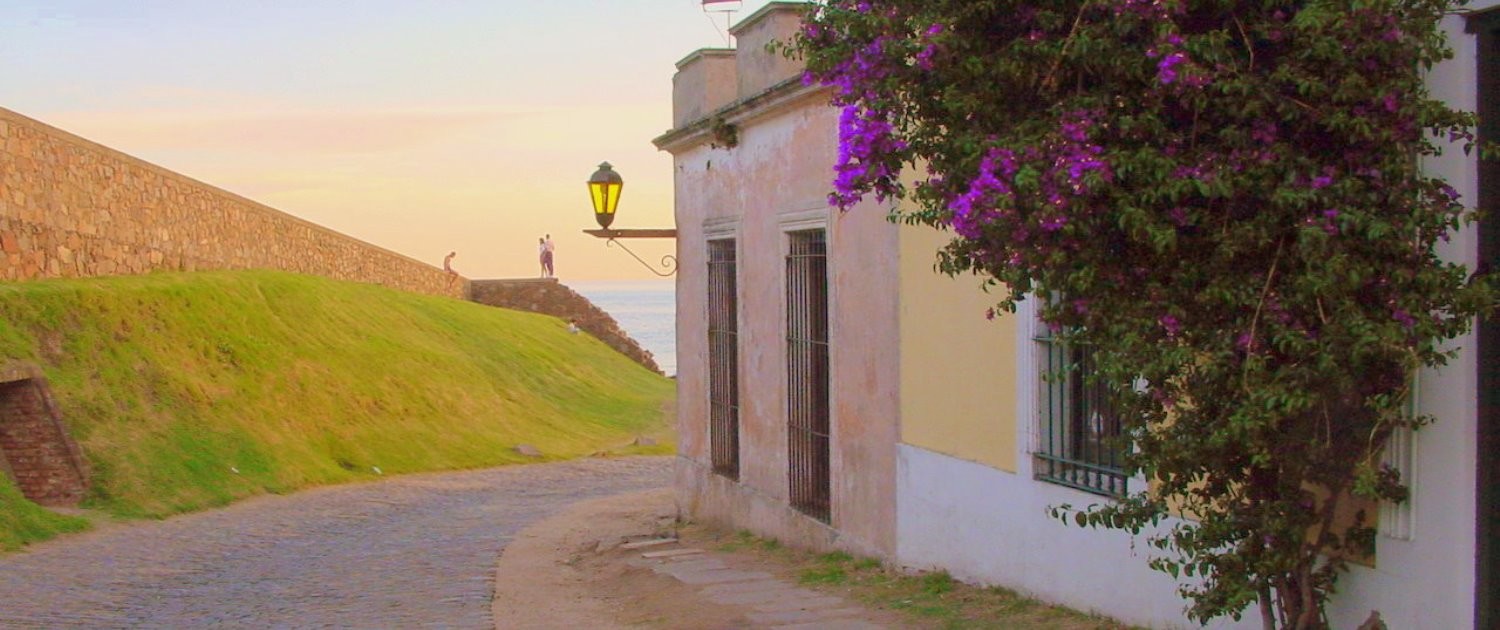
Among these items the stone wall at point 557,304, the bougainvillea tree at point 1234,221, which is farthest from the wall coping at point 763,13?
the stone wall at point 557,304

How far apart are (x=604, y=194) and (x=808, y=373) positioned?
189 inches

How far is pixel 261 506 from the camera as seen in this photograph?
19094 mm

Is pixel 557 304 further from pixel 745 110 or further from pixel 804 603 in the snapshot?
pixel 804 603

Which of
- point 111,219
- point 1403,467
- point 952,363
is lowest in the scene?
point 1403,467

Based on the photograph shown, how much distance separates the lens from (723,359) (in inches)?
576

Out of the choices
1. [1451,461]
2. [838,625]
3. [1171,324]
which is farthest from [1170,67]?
[838,625]

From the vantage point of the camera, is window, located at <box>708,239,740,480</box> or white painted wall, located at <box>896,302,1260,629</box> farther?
window, located at <box>708,239,740,480</box>

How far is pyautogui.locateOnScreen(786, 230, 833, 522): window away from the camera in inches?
472

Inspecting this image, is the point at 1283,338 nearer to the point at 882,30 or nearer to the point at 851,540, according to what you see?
the point at 882,30

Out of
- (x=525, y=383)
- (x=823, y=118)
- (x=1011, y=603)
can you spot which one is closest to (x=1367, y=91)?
(x=1011, y=603)

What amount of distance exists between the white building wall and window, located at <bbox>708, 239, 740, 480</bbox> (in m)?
4.27

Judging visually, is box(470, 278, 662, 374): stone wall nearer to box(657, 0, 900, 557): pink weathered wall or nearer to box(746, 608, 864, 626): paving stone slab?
box(657, 0, 900, 557): pink weathered wall

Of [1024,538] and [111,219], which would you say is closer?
[1024,538]

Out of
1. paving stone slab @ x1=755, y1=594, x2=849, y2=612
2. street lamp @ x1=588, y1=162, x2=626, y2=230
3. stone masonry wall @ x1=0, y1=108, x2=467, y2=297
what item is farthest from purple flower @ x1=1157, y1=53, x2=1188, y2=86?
stone masonry wall @ x1=0, y1=108, x2=467, y2=297
